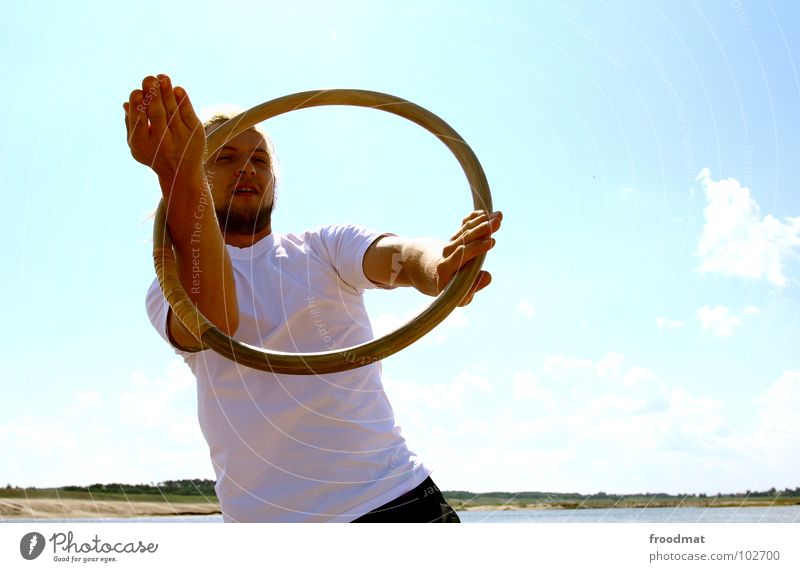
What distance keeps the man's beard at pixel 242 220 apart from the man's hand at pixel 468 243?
93 cm

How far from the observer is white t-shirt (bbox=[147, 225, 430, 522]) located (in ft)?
9.03

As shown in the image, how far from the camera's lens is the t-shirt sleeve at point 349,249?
9.81ft

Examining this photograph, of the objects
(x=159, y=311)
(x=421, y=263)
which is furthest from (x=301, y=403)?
(x=159, y=311)

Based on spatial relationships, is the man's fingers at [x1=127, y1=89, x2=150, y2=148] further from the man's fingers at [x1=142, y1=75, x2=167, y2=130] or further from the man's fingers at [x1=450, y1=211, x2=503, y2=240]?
the man's fingers at [x1=450, y1=211, x2=503, y2=240]

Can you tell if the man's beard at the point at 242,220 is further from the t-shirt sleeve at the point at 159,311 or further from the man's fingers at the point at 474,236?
the man's fingers at the point at 474,236

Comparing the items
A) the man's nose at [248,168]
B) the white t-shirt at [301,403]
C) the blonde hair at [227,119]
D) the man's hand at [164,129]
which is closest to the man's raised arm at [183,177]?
the man's hand at [164,129]

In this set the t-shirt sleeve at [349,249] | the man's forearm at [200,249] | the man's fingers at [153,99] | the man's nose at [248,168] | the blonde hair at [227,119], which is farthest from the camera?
the blonde hair at [227,119]

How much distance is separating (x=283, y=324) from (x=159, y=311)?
1.86ft

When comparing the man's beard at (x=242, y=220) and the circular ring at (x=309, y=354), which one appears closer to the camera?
the circular ring at (x=309, y=354)
